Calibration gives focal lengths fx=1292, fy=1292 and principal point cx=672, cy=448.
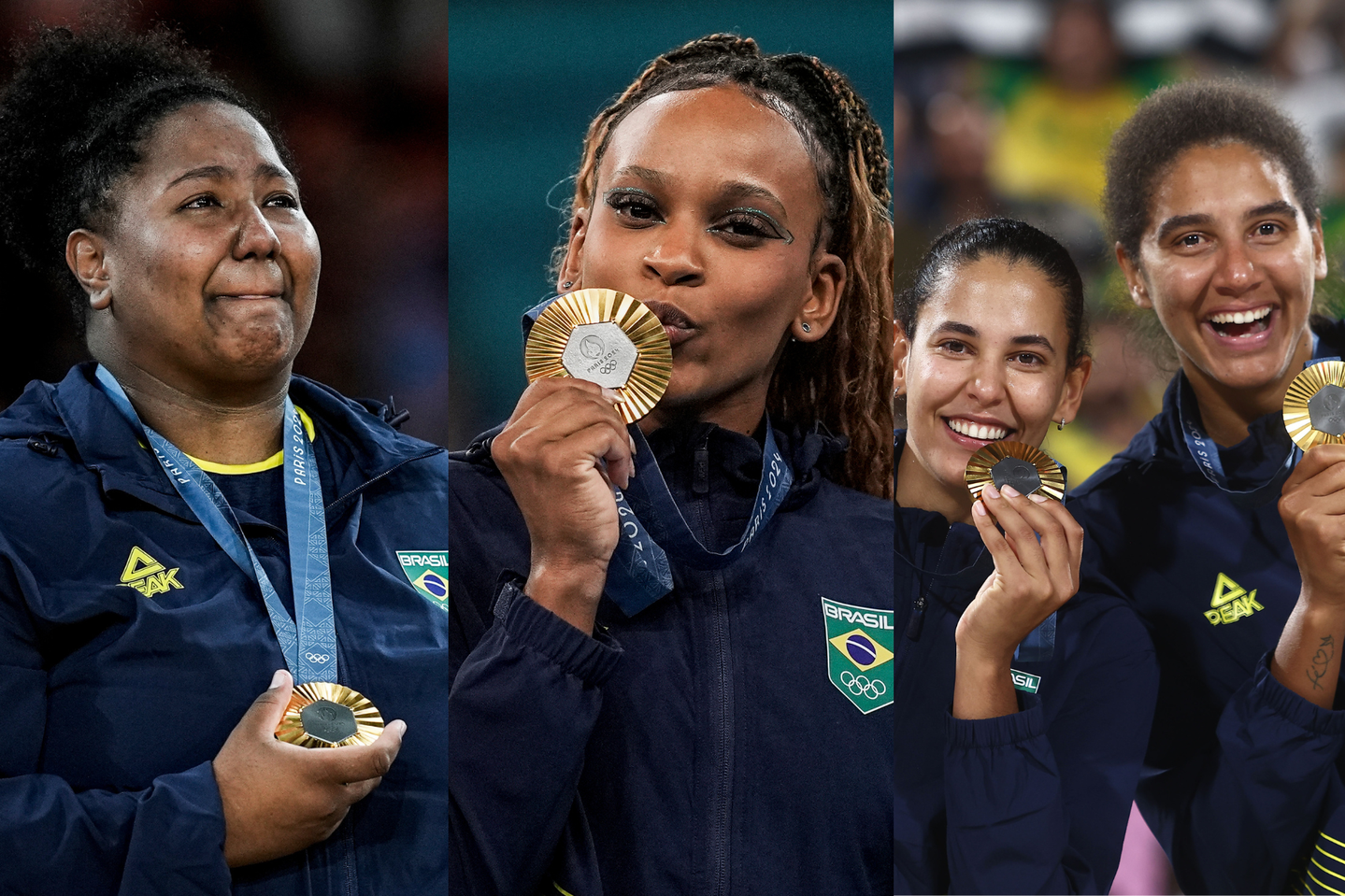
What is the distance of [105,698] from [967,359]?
5.20 ft

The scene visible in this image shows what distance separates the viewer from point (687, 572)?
223cm

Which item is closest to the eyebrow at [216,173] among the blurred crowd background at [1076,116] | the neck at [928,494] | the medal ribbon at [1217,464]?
the blurred crowd background at [1076,116]

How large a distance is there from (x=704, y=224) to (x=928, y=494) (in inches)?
25.8

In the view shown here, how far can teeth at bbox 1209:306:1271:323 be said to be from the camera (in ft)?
8.03

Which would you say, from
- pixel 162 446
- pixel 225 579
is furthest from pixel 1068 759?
pixel 162 446

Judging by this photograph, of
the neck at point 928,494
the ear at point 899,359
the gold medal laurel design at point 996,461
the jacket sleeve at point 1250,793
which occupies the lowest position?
the jacket sleeve at point 1250,793

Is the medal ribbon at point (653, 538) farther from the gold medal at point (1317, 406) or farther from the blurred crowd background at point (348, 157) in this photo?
the gold medal at point (1317, 406)

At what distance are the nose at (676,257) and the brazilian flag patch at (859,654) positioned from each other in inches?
24.5

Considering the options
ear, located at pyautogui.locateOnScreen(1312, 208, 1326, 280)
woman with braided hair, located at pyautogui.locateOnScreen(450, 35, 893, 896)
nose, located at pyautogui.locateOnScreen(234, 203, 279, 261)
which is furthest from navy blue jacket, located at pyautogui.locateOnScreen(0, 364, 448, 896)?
ear, located at pyautogui.locateOnScreen(1312, 208, 1326, 280)

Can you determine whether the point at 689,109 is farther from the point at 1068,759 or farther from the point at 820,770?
the point at 1068,759

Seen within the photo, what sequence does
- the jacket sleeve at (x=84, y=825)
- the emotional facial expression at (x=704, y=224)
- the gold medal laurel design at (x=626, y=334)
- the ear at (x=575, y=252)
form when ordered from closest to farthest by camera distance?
1. the jacket sleeve at (x=84, y=825)
2. the gold medal laurel design at (x=626, y=334)
3. the emotional facial expression at (x=704, y=224)
4. the ear at (x=575, y=252)

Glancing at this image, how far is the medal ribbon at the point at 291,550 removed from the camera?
2.14 m

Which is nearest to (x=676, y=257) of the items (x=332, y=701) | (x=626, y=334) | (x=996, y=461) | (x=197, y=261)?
(x=626, y=334)

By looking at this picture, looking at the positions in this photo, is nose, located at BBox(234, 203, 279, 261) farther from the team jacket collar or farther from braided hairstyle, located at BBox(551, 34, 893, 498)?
braided hairstyle, located at BBox(551, 34, 893, 498)
